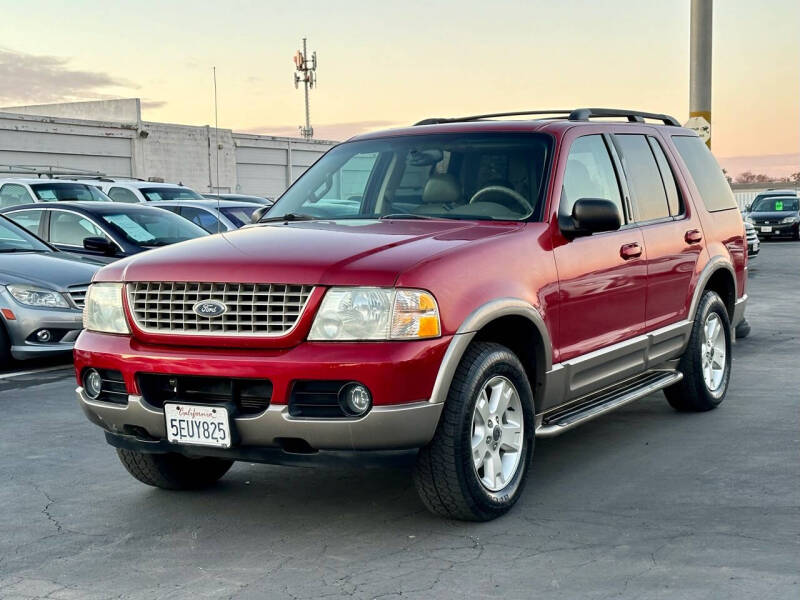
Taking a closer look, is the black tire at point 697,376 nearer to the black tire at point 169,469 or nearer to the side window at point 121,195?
the black tire at point 169,469

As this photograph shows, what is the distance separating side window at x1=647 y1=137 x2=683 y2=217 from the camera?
725cm

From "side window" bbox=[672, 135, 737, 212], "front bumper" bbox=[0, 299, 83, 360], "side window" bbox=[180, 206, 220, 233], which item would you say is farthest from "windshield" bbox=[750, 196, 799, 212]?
"front bumper" bbox=[0, 299, 83, 360]

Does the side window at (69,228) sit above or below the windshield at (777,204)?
above

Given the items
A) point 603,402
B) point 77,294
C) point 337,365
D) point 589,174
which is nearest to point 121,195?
point 77,294

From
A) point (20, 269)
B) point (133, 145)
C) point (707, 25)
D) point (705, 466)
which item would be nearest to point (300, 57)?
point (133, 145)

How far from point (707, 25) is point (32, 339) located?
10469 mm

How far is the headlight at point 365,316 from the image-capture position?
4.69m

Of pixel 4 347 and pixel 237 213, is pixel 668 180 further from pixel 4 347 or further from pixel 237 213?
pixel 237 213

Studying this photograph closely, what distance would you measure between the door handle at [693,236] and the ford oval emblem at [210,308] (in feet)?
11.4

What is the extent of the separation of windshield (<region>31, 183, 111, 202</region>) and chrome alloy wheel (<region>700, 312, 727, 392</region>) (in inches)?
550

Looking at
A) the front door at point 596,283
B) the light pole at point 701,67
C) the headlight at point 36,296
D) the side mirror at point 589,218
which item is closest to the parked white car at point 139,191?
the light pole at point 701,67

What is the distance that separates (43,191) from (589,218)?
51.8 ft

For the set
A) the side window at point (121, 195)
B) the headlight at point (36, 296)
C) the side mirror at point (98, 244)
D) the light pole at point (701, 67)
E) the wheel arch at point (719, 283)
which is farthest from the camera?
the side window at point (121, 195)

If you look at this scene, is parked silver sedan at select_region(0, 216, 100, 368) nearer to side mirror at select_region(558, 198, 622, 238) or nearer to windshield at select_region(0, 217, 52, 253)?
windshield at select_region(0, 217, 52, 253)
